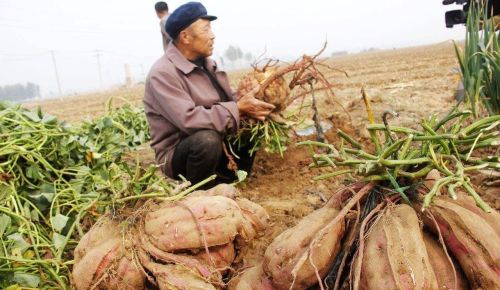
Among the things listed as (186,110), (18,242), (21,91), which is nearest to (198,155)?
(186,110)

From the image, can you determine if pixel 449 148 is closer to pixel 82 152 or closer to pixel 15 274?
pixel 15 274

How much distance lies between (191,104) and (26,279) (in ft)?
4.40

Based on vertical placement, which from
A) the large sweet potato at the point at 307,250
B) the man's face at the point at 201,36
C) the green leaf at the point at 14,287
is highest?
the man's face at the point at 201,36

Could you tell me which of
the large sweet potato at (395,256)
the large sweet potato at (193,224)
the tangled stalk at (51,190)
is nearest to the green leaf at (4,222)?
the tangled stalk at (51,190)

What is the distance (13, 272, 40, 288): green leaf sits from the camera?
175cm

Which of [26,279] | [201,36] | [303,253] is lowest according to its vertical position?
[26,279]

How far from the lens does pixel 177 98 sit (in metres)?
2.65

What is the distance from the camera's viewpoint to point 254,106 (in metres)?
2.73

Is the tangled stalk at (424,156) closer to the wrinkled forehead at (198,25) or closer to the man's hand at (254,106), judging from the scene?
the man's hand at (254,106)

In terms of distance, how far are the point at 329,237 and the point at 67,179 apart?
2.07 m

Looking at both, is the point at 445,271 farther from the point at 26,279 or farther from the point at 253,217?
the point at 26,279

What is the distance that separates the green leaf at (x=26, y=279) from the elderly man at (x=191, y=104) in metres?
1.14

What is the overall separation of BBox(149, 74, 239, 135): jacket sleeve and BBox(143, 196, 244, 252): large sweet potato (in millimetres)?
1086

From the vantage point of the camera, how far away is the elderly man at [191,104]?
264 centimetres
